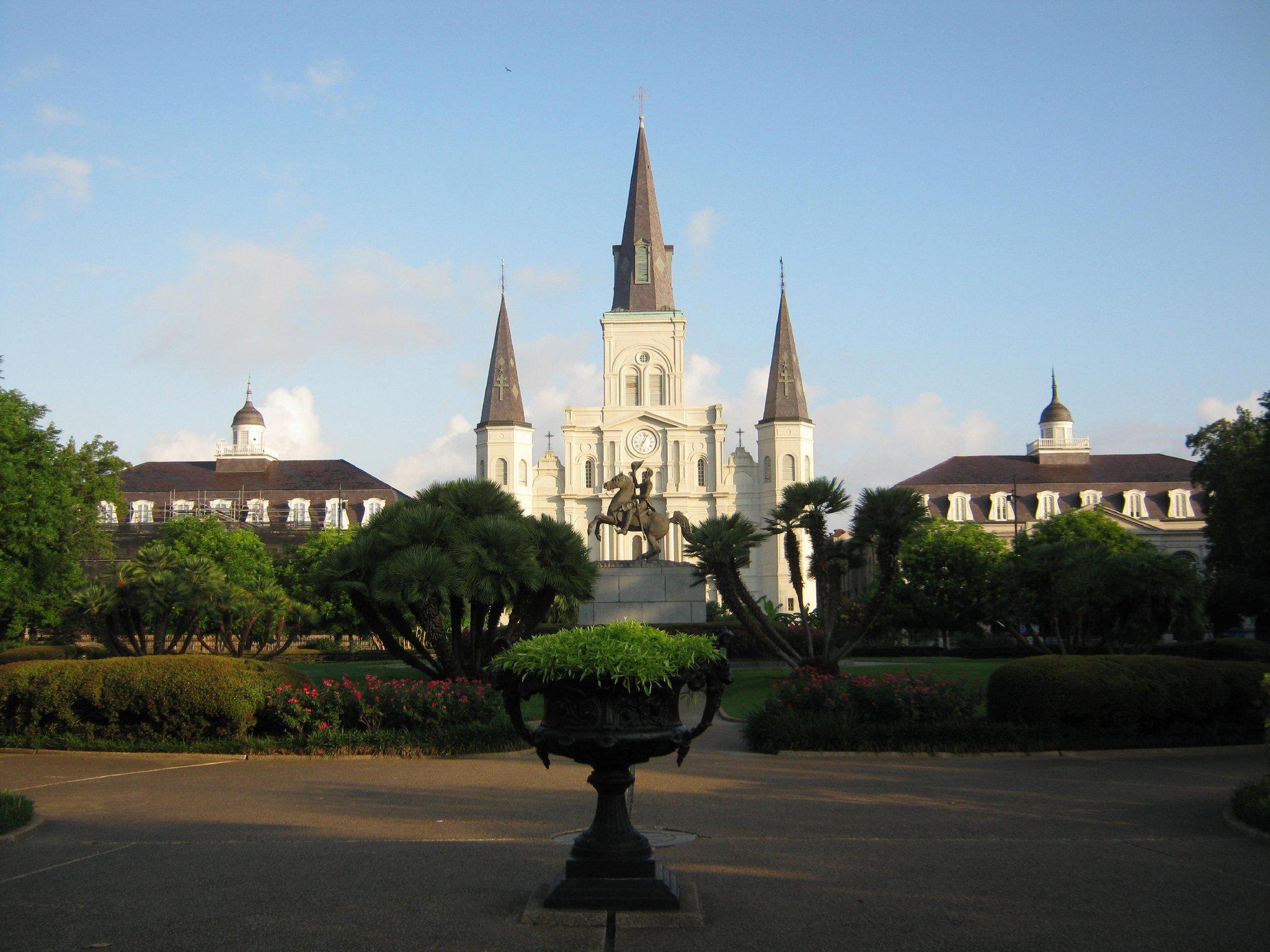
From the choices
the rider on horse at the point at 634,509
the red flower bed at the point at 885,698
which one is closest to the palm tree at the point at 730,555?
the red flower bed at the point at 885,698

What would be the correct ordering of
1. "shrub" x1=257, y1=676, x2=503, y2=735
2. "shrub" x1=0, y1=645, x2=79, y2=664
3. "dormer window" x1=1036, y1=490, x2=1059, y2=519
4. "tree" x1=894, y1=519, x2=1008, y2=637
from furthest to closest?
"dormer window" x1=1036, y1=490, x2=1059, y2=519 → "tree" x1=894, y1=519, x2=1008, y2=637 → "shrub" x1=0, y1=645, x2=79, y2=664 → "shrub" x1=257, y1=676, x2=503, y2=735

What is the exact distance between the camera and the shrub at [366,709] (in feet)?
53.4

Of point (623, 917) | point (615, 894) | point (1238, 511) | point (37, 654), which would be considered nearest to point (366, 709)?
point (615, 894)

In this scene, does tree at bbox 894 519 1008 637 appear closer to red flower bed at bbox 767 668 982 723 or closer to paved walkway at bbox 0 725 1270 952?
red flower bed at bbox 767 668 982 723

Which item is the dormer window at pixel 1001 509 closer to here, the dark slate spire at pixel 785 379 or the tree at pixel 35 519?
the dark slate spire at pixel 785 379

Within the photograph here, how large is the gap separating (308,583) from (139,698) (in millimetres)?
38594

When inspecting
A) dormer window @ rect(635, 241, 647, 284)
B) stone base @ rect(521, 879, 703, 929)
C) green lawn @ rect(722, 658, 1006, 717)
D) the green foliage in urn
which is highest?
dormer window @ rect(635, 241, 647, 284)

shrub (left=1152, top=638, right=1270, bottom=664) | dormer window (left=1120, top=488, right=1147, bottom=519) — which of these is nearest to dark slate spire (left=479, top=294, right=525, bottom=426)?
dormer window (left=1120, top=488, right=1147, bottom=519)

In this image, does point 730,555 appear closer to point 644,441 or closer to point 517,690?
point 517,690

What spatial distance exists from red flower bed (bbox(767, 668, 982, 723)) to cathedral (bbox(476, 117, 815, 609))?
6888 centimetres

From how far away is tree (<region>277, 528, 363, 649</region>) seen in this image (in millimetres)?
52781

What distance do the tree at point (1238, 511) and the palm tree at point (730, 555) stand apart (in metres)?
21.0

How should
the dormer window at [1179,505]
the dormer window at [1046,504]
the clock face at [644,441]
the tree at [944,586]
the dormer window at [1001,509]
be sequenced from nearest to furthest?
1. the tree at [944,586]
2. the dormer window at [1001,509]
3. the dormer window at [1046,504]
4. the dormer window at [1179,505]
5. the clock face at [644,441]

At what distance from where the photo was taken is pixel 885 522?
21.4 metres
